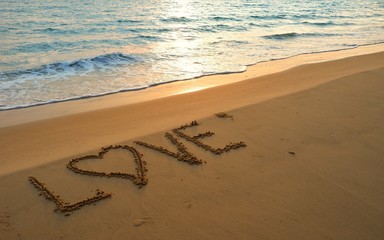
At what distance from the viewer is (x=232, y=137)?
17.2 feet

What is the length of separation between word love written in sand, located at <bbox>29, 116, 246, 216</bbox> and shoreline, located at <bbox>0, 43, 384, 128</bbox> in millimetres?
2207

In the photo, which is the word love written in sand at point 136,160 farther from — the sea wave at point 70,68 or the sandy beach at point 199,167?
the sea wave at point 70,68

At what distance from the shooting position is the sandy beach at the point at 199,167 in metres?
3.53

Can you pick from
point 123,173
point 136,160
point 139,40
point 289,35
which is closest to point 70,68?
point 139,40

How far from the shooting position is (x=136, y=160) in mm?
4668

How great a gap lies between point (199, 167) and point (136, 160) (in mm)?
856

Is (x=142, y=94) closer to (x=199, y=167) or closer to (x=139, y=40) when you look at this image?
(x=199, y=167)

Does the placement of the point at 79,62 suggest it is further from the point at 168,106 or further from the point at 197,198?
the point at 197,198

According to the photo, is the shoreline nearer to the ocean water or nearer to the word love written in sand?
the ocean water

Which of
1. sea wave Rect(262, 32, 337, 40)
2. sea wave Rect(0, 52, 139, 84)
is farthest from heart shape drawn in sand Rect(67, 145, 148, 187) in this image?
sea wave Rect(262, 32, 337, 40)

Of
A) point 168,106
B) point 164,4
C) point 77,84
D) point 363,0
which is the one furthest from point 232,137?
point 363,0

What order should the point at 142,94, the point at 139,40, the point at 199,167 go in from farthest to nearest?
1. the point at 139,40
2. the point at 142,94
3. the point at 199,167

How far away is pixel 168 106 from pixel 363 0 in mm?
33395

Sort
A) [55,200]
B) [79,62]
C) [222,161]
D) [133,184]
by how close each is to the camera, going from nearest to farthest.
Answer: [55,200] → [133,184] → [222,161] → [79,62]
